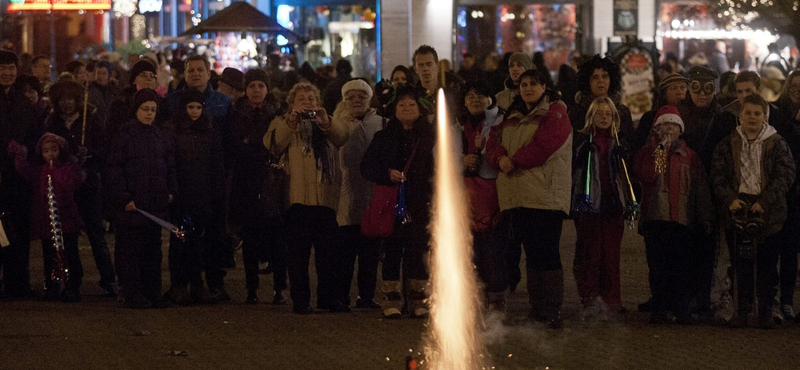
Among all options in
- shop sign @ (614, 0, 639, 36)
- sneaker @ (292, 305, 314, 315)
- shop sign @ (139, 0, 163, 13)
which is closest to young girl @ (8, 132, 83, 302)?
sneaker @ (292, 305, 314, 315)

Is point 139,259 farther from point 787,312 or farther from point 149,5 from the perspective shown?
point 149,5

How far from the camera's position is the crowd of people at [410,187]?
10617 millimetres

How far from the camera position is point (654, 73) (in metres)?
22.6

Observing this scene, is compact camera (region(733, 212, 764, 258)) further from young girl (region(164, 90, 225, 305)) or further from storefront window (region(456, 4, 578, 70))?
storefront window (region(456, 4, 578, 70))

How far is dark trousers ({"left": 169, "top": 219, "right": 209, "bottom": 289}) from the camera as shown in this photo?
38.8 ft

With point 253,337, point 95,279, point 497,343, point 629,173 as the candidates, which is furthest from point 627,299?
point 95,279

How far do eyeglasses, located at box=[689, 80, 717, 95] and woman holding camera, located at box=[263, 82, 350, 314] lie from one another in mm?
2778

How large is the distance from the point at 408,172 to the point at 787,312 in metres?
3.20

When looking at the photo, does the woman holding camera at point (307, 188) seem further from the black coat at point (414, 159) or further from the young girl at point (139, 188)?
the young girl at point (139, 188)

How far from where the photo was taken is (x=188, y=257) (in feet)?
39.0

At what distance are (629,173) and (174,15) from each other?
141 feet

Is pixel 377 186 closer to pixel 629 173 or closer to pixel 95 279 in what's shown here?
pixel 629 173

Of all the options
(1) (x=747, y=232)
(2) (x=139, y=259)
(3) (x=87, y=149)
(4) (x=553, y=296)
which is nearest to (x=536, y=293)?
(4) (x=553, y=296)

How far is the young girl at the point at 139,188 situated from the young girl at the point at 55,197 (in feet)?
2.26
